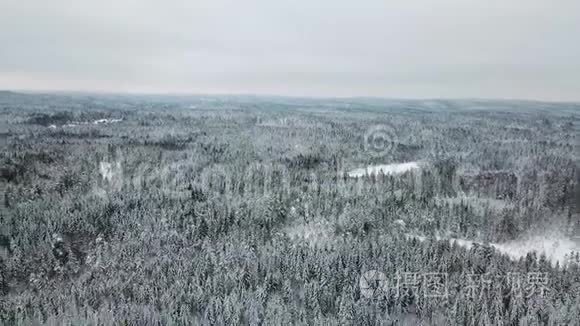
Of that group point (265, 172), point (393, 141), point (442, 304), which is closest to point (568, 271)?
point (442, 304)

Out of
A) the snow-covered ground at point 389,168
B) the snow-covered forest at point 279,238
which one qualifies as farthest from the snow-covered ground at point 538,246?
the snow-covered ground at point 389,168

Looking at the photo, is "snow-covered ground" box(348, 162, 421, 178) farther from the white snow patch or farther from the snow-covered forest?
the white snow patch

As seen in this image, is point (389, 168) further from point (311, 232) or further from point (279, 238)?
point (279, 238)

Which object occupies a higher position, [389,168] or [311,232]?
[389,168]

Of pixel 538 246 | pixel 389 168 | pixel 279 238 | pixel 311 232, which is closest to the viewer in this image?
pixel 279 238

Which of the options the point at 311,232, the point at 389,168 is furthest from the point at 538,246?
the point at 389,168

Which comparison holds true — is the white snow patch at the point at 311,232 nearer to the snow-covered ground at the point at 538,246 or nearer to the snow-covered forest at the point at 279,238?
the snow-covered forest at the point at 279,238

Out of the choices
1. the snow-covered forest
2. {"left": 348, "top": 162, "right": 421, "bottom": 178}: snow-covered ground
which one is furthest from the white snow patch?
{"left": 348, "top": 162, "right": 421, "bottom": 178}: snow-covered ground

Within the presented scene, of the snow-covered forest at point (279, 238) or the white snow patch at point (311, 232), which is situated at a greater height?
the snow-covered forest at point (279, 238)
